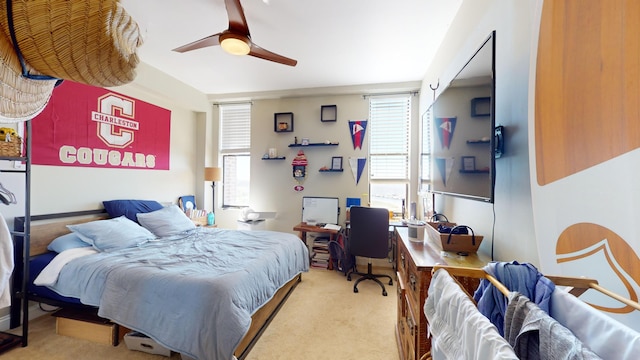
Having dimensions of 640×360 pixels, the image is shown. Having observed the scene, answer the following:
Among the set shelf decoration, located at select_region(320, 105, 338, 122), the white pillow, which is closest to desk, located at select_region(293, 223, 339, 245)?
the white pillow

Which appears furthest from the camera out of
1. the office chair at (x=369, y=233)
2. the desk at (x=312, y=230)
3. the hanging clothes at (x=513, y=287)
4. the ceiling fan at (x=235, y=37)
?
the desk at (x=312, y=230)

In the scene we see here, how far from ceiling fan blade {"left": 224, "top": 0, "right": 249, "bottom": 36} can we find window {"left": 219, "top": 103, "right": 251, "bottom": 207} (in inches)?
94.8

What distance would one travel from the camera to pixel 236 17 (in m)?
1.80

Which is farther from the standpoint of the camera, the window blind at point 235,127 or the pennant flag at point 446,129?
the window blind at point 235,127

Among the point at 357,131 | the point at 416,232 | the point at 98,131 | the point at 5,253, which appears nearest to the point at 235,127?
the point at 98,131

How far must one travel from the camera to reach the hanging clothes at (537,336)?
42cm

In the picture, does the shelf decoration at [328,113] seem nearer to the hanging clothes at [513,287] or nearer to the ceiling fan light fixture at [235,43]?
the ceiling fan light fixture at [235,43]

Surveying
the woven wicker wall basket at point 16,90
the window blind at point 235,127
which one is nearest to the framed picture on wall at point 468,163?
the woven wicker wall basket at point 16,90

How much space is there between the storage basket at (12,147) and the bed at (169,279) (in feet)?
2.20

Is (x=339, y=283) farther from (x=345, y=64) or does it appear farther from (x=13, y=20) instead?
(x=13, y=20)

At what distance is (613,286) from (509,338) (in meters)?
0.45

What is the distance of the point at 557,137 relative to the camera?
0.89 meters

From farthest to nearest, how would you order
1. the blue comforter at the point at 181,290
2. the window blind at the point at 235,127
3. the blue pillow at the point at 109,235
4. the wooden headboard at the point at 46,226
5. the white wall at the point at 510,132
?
1. the window blind at the point at 235,127
2. the blue pillow at the point at 109,235
3. the wooden headboard at the point at 46,226
4. the blue comforter at the point at 181,290
5. the white wall at the point at 510,132

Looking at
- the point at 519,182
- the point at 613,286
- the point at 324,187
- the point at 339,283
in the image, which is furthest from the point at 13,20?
the point at 324,187
